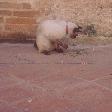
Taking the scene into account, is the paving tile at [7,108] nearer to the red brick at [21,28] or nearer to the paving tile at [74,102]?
the paving tile at [74,102]

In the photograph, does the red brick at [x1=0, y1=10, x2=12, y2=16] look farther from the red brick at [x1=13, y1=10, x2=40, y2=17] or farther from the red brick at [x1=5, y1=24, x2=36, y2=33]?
the red brick at [x1=5, y1=24, x2=36, y2=33]

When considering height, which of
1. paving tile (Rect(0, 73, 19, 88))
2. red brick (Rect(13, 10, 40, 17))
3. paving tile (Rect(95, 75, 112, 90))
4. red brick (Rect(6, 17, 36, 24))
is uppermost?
red brick (Rect(13, 10, 40, 17))

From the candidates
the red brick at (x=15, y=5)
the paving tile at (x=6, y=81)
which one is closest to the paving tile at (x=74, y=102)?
the paving tile at (x=6, y=81)

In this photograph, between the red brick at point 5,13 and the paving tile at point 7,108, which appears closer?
the paving tile at point 7,108

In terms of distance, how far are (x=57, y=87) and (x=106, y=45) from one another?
2.54m

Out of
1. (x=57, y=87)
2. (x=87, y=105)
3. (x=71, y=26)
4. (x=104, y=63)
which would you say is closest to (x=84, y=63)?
(x=104, y=63)

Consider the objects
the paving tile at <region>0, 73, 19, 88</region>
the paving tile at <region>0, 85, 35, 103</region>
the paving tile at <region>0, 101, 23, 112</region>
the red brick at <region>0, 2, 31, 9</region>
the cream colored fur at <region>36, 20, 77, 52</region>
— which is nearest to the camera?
the paving tile at <region>0, 101, 23, 112</region>

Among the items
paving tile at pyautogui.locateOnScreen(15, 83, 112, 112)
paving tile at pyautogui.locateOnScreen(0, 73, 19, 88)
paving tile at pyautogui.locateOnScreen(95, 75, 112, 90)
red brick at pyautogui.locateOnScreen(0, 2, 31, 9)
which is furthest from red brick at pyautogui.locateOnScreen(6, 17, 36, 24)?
paving tile at pyautogui.locateOnScreen(15, 83, 112, 112)

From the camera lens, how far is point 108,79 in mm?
4609

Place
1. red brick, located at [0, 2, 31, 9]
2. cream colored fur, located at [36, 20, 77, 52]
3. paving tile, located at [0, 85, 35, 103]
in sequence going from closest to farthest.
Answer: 1. paving tile, located at [0, 85, 35, 103]
2. cream colored fur, located at [36, 20, 77, 52]
3. red brick, located at [0, 2, 31, 9]

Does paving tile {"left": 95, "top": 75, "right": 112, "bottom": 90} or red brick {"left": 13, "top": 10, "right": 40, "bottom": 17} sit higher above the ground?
red brick {"left": 13, "top": 10, "right": 40, "bottom": 17}

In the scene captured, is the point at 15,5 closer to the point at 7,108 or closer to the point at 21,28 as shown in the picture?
the point at 21,28

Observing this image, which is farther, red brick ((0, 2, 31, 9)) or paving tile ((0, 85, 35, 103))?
red brick ((0, 2, 31, 9))

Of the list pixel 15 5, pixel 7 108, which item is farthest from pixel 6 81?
pixel 15 5
